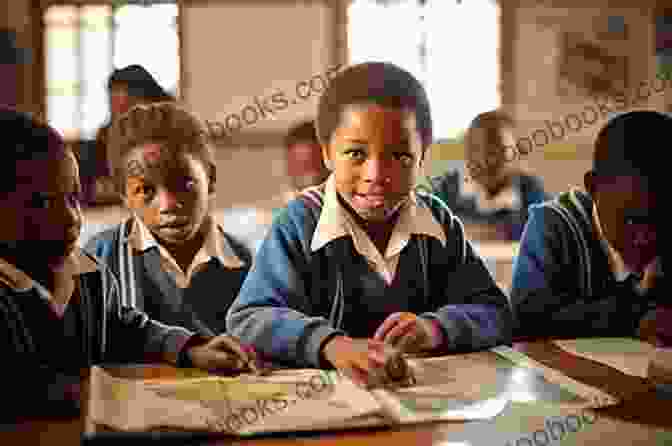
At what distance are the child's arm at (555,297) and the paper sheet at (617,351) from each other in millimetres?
29

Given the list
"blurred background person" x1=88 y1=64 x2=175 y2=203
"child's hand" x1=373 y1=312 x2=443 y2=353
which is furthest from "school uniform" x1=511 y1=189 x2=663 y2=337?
"blurred background person" x1=88 y1=64 x2=175 y2=203

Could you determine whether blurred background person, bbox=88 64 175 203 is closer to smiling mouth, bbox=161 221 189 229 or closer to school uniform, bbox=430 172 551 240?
smiling mouth, bbox=161 221 189 229

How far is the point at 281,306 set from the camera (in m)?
0.95

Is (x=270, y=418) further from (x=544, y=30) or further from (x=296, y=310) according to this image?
(x=544, y=30)

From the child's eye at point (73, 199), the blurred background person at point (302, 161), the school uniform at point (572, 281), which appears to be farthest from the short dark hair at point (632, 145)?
the blurred background person at point (302, 161)

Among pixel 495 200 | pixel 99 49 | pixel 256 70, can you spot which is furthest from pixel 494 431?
pixel 256 70

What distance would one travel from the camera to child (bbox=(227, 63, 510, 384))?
36.4 inches

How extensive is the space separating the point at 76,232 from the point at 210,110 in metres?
3.63

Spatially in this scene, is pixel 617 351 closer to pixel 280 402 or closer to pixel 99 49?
pixel 280 402

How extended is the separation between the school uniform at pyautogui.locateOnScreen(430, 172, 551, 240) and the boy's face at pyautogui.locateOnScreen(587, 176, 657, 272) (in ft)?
2.96

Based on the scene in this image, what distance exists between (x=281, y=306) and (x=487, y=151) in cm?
98

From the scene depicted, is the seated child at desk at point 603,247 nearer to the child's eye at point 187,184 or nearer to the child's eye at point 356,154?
the child's eye at point 356,154

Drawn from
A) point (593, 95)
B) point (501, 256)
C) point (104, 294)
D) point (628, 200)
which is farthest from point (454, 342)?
point (593, 95)

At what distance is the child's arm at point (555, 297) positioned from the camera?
42.5 inches
